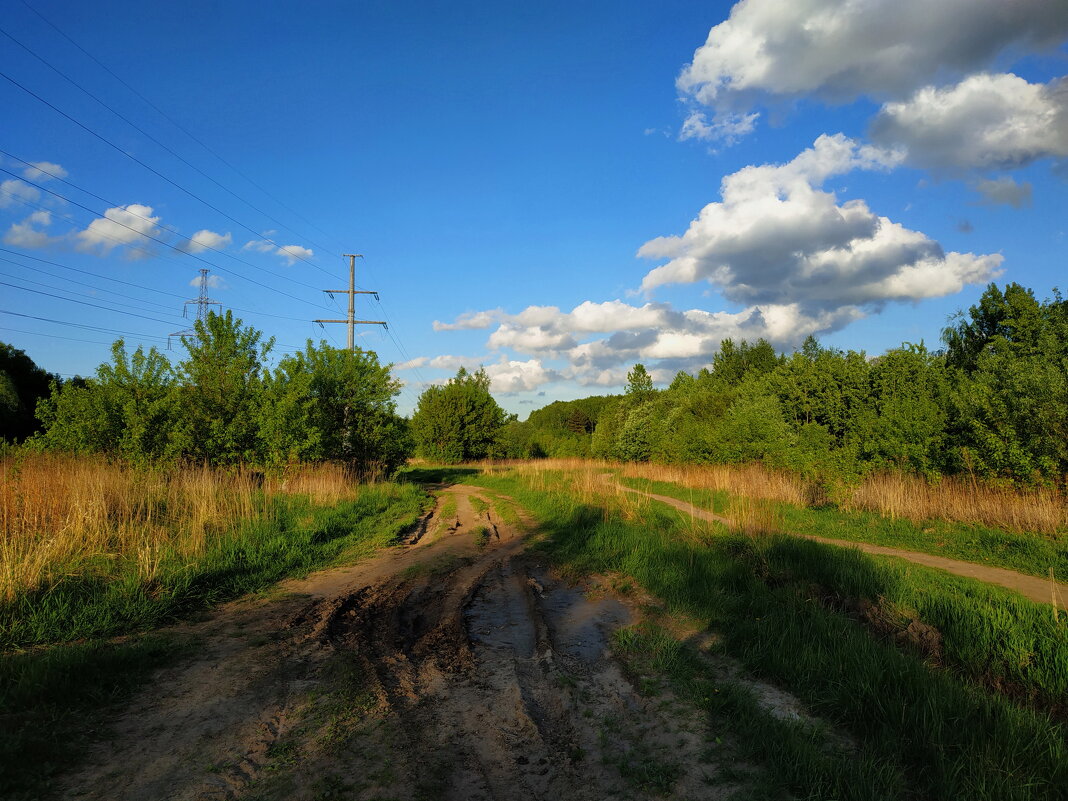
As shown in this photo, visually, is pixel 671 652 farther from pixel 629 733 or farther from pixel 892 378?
pixel 892 378

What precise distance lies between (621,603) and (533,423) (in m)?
126

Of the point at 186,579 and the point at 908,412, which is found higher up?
the point at 908,412

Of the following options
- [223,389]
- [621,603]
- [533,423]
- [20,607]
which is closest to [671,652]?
[621,603]

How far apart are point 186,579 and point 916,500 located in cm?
1586

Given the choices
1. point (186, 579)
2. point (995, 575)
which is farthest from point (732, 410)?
point (186, 579)

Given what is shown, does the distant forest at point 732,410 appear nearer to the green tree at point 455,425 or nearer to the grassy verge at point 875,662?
the grassy verge at point 875,662

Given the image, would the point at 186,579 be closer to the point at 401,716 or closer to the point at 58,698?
the point at 58,698

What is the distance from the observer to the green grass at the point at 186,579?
536 centimetres

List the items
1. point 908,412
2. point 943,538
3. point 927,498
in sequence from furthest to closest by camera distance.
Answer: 1. point 908,412
2. point 927,498
3. point 943,538

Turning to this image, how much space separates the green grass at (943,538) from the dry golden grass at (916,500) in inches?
18.0

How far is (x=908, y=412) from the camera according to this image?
18422 mm

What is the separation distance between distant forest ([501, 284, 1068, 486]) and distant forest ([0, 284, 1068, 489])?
6 cm

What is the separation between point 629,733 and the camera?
3908 mm

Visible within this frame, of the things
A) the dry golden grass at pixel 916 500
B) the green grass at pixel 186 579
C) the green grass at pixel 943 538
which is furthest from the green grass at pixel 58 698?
the green grass at pixel 943 538
